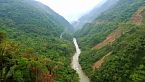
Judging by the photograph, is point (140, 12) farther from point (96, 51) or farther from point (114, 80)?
point (114, 80)

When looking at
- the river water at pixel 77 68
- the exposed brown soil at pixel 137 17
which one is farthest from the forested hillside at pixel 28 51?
the exposed brown soil at pixel 137 17

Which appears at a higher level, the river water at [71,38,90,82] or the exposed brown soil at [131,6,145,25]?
the exposed brown soil at [131,6,145,25]

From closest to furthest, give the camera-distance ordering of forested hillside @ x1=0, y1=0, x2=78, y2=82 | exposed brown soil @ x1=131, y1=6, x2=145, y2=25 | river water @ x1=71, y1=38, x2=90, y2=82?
forested hillside @ x1=0, y1=0, x2=78, y2=82 → river water @ x1=71, y1=38, x2=90, y2=82 → exposed brown soil @ x1=131, y1=6, x2=145, y2=25

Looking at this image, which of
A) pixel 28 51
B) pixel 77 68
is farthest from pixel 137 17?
pixel 28 51

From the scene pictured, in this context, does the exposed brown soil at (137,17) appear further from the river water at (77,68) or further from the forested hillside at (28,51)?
the forested hillside at (28,51)

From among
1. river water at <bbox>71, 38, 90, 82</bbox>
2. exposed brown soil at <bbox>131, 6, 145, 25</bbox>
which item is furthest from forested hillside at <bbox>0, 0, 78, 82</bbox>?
exposed brown soil at <bbox>131, 6, 145, 25</bbox>

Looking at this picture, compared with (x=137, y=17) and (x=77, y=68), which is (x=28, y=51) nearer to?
(x=77, y=68)

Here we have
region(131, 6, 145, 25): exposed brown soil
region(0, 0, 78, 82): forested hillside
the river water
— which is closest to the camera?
region(0, 0, 78, 82): forested hillside

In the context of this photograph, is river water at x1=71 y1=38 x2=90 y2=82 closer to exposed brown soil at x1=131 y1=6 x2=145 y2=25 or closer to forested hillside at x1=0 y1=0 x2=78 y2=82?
forested hillside at x1=0 y1=0 x2=78 y2=82
